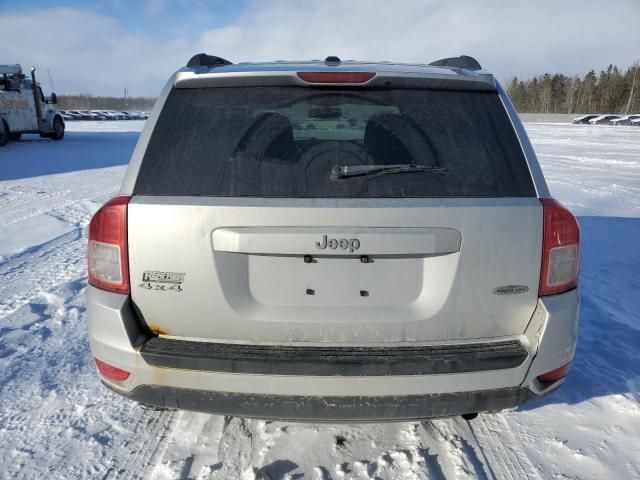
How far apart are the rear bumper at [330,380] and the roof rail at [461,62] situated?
137 centimetres

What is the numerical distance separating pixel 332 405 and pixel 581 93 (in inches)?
4173

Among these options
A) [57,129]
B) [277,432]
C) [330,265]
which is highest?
[57,129]

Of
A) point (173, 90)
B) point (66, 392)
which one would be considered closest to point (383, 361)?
point (173, 90)

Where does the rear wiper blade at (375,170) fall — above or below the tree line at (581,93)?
below

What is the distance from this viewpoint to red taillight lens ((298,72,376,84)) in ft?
6.46

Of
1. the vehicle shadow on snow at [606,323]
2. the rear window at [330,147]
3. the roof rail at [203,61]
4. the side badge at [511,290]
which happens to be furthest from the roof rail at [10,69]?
the side badge at [511,290]

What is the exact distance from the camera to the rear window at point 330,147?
1.88 m

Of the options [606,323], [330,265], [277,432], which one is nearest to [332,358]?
[330,265]

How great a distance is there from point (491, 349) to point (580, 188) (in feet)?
33.3

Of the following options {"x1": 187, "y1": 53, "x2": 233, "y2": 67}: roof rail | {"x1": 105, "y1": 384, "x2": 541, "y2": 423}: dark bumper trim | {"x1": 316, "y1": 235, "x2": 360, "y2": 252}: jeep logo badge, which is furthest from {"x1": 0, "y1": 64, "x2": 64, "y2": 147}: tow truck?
{"x1": 316, "y1": 235, "x2": 360, "y2": 252}: jeep logo badge

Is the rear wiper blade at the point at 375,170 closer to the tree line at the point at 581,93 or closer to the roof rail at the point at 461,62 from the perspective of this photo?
the roof rail at the point at 461,62

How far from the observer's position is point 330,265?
6.02ft

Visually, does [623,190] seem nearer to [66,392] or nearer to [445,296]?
[445,296]

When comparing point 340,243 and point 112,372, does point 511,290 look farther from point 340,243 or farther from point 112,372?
point 112,372
